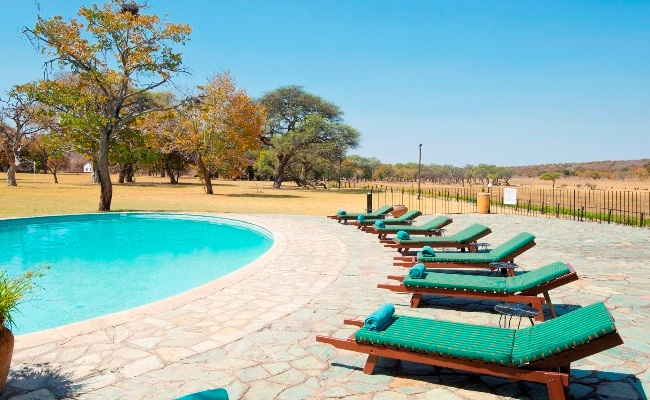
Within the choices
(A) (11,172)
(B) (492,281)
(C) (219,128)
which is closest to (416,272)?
(B) (492,281)

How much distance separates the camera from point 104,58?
62.9ft

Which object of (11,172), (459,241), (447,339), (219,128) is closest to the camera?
(447,339)

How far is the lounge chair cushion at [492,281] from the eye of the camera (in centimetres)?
532

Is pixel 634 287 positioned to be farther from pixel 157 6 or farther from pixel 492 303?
pixel 157 6

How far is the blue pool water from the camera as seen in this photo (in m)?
7.69

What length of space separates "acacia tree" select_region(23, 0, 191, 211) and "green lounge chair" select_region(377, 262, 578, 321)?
15634mm

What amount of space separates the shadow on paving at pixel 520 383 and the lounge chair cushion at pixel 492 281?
139 cm

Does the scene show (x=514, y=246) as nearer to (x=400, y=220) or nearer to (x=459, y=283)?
(x=459, y=283)

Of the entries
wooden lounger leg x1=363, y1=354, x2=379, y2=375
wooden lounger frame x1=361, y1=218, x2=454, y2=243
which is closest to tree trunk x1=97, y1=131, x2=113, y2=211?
wooden lounger frame x1=361, y1=218, x2=454, y2=243

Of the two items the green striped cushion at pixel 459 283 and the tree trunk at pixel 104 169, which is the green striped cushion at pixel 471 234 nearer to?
the green striped cushion at pixel 459 283

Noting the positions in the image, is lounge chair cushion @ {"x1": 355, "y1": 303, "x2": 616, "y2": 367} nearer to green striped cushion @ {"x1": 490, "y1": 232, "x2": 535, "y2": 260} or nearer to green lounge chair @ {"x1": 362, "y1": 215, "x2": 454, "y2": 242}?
green striped cushion @ {"x1": 490, "y1": 232, "x2": 535, "y2": 260}

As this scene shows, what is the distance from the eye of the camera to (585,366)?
417 cm

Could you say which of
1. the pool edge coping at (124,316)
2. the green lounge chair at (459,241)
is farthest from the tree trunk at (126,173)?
the green lounge chair at (459,241)

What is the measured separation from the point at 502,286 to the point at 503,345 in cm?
203
